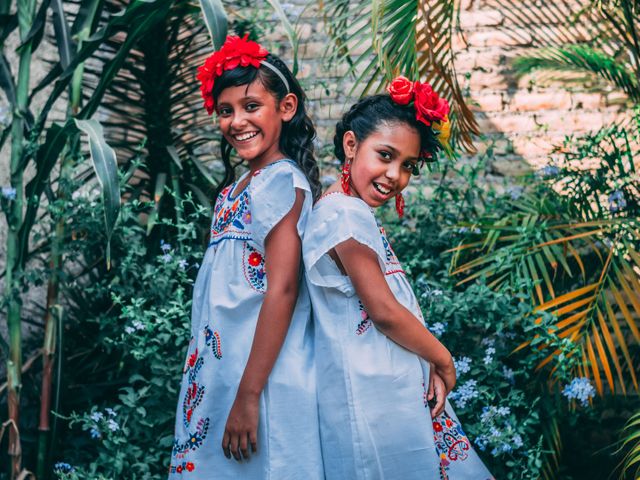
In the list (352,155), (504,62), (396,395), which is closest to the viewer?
(396,395)

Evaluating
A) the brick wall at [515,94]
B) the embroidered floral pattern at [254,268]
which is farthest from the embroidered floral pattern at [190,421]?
the brick wall at [515,94]

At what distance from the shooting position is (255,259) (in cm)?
186

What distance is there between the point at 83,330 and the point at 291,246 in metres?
1.75

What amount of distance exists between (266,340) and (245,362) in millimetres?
107

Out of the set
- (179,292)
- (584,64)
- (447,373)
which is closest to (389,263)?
(447,373)

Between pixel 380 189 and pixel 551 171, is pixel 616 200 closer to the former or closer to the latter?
pixel 551 171

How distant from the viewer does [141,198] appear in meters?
3.65

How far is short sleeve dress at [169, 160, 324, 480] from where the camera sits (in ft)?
5.70

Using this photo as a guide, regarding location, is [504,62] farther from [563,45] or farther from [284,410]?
[284,410]

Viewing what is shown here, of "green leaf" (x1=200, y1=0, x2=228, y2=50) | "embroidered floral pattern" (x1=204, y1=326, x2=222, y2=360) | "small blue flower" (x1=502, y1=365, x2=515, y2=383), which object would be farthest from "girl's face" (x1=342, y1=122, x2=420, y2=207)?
"small blue flower" (x1=502, y1=365, x2=515, y2=383)

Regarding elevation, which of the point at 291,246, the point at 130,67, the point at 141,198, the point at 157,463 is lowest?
the point at 157,463

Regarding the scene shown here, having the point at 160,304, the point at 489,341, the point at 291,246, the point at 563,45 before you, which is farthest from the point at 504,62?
the point at 291,246

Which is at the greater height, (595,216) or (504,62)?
(504,62)

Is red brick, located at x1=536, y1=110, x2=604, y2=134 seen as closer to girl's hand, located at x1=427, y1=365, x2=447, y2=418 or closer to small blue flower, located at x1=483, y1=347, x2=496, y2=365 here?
small blue flower, located at x1=483, y1=347, x2=496, y2=365
